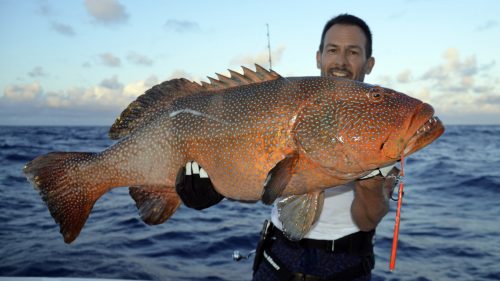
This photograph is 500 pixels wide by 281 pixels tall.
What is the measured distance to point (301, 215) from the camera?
2686 mm

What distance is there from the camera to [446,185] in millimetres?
A: 15445

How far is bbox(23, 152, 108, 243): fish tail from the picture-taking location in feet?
9.70

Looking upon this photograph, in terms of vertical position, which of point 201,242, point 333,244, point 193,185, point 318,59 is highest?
point 318,59

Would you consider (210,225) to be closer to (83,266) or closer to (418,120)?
(83,266)

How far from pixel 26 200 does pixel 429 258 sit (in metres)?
10.8

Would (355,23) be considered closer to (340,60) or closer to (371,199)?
(340,60)

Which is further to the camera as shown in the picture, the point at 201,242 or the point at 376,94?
the point at 201,242

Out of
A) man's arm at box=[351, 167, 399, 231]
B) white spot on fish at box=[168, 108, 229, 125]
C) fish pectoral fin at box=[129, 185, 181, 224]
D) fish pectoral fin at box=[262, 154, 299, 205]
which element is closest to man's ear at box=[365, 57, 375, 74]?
man's arm at box=[351, 167, 399, 231]

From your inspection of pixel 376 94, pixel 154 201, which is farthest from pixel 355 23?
pixel 154 201

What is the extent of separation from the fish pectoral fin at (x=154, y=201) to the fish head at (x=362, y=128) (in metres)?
1.06

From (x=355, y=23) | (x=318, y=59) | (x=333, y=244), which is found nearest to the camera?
(x=333, y=244)

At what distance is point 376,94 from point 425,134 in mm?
422

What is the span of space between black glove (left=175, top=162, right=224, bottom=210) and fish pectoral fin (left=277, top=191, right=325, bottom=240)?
1.78ft

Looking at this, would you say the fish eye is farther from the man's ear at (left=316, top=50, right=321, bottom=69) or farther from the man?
the man's ear at (left=316, top=50, right=321, bottom=69)
